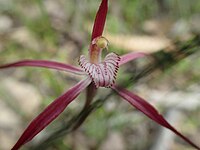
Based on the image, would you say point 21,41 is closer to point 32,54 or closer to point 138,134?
point 32,54

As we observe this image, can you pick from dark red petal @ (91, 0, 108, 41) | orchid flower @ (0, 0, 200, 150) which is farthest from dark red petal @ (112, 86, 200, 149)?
dark red petal @ (91, 0, 108, 41)

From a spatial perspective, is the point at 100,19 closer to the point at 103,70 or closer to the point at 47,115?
the point at 103,70

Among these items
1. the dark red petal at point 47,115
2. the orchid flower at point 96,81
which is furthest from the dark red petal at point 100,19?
the dark red petal at point 47,115

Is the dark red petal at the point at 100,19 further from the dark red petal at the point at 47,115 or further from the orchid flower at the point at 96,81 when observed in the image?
the dark red petal at the point at 47,115

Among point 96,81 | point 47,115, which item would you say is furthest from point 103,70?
point 47,115

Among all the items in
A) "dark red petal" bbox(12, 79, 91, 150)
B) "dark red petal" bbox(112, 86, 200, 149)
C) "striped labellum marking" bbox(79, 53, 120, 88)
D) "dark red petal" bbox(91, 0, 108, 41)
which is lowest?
"dark red petal" bbox(112, 86, 200, 149)

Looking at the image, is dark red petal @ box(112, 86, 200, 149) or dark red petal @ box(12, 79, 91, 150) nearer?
dark red petal @ box(12, 79, 91, 150)

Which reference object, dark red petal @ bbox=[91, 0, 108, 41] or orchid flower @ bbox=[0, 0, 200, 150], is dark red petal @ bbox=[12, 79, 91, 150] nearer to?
orchid flower @ bbox=[0, 0, 200, 150]
